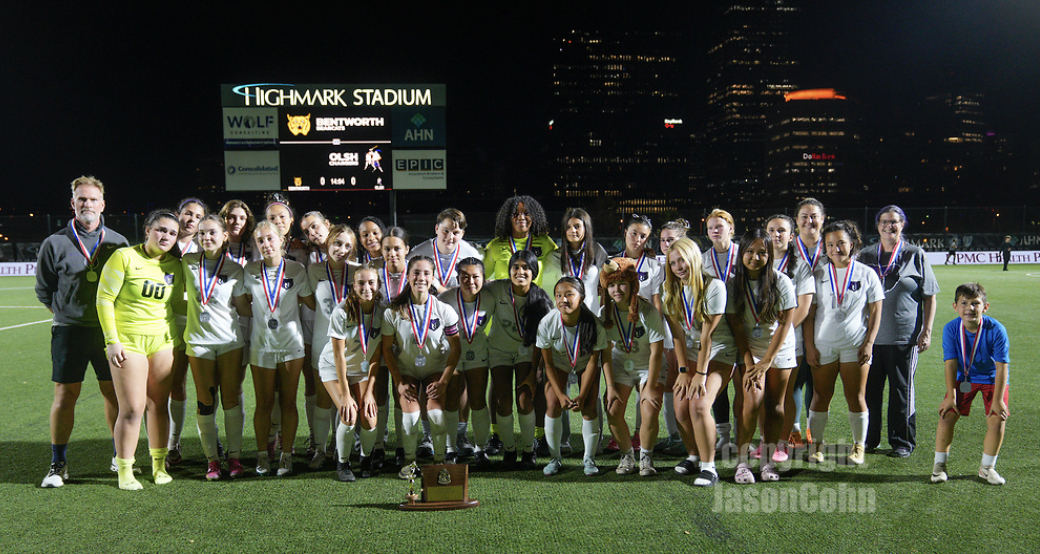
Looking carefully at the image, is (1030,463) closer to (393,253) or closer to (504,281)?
(504,281)

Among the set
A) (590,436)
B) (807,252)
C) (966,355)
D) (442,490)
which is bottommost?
(442,490)

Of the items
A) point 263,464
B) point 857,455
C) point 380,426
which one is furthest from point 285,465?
point 857,455

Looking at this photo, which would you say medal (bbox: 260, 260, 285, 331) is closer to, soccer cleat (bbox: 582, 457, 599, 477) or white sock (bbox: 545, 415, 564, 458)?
white sock (bbox: 545, 415, 564, 458)

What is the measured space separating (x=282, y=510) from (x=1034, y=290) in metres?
18.0

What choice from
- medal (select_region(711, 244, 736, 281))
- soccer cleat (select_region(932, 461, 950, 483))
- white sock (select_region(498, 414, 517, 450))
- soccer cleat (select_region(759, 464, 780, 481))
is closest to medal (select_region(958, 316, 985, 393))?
soccer cleat (select_region(932, 461, 950, 483))

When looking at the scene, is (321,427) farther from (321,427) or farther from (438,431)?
(438,431)

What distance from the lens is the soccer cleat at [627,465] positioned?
12.6 feet

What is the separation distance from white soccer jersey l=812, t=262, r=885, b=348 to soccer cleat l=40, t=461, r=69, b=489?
5.20m

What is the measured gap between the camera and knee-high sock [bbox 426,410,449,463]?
3.83 m

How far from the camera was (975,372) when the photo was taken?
357 cm

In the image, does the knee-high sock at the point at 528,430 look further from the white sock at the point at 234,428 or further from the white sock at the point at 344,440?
the white sock at the point at 234,428

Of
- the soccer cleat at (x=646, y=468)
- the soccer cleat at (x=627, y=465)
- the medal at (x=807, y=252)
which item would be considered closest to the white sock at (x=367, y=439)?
the soccer cleat at (x=627, y=465)

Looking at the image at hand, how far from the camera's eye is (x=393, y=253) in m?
4.19

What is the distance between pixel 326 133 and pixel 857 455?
16.3 metres
